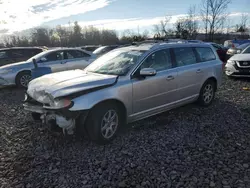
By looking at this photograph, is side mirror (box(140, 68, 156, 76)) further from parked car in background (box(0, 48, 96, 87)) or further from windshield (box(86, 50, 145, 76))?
parked car in background (box(0, 48, 96, 87))

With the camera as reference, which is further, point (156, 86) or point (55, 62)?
point (55, 62)

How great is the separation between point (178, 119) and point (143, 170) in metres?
2.12

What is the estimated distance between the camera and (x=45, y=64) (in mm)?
8617

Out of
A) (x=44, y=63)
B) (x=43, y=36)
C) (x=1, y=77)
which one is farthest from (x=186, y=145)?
(x=43, y=36)

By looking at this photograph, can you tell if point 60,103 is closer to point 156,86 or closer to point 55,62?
point 156,86

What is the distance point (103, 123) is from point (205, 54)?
11.4 feet

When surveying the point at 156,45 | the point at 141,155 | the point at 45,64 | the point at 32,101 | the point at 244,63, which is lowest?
the point at 141,155

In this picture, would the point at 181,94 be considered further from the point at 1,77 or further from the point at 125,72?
the point at 1,77

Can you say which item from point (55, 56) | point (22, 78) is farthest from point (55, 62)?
point (22, 78)

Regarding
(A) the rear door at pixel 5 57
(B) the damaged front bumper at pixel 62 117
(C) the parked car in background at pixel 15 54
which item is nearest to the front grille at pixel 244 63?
(B) the damaged front bumper at pixel 62 117

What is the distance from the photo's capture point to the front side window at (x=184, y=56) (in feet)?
16.4

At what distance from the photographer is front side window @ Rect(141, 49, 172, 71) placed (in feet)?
14.4

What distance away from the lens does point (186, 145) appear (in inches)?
152

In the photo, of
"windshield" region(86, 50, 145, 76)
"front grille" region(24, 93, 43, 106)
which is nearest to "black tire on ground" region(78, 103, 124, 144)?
"windshield" region(86, 50, 145, 76)
